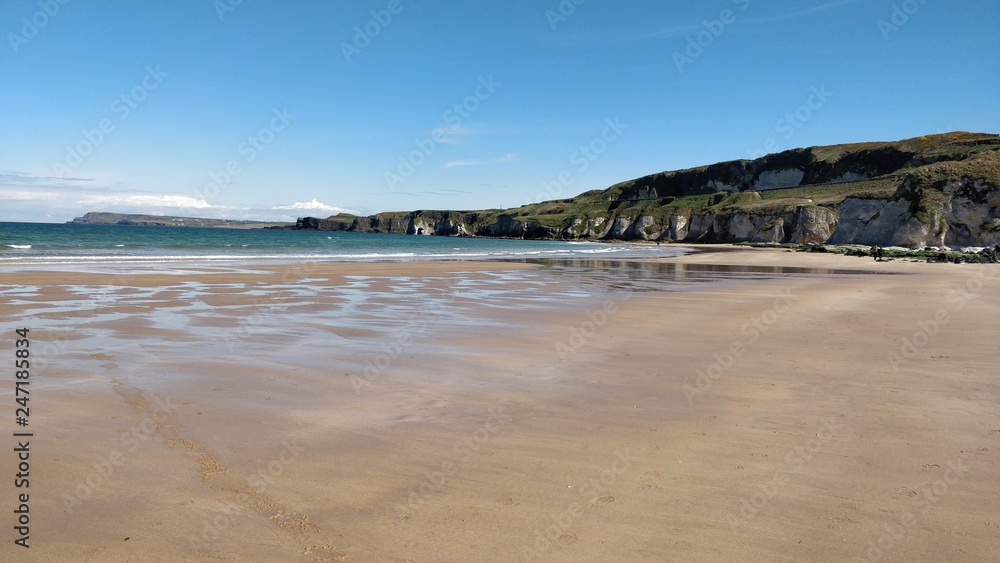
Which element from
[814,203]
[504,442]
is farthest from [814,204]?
[504,442]

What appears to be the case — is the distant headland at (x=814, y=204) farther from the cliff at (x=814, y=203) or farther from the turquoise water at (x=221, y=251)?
the turquoise water at (x=221, y=251)

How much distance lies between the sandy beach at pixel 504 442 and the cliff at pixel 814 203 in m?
58.3

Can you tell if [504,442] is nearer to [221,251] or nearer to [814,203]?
[221,251]

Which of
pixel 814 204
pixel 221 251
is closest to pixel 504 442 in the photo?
pixel 221 251

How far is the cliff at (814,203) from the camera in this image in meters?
61.4

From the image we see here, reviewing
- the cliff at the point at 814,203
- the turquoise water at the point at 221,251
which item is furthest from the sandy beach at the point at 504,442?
the cliff at the point at 814,203

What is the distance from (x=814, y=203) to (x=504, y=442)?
113210mm

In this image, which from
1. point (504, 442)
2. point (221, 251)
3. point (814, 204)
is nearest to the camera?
point (504, 442)

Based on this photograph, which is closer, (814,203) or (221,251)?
(221,251)

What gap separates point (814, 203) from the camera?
105 m

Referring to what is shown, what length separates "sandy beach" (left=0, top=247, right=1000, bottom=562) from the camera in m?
4.27

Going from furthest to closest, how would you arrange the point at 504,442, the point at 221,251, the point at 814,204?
1. the point at 814,204
2. the point at 221,251
3. the point at 504,442

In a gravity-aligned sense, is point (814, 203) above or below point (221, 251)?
above

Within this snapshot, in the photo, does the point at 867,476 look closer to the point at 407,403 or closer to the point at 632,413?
the point at 632,413
